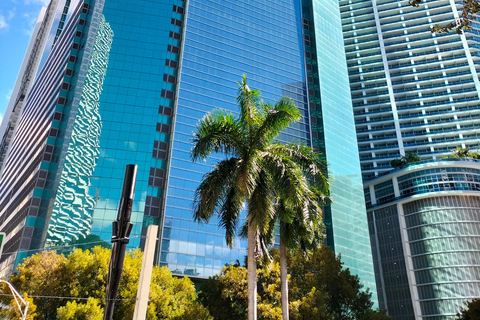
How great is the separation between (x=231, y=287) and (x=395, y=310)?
235 ft

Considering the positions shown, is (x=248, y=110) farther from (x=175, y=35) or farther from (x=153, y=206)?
(x=175, y=35)

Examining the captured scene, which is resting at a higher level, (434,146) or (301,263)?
(434,146)

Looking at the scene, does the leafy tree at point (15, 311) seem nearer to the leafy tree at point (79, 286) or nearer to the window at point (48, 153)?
Result: the leafy tree at point (79, 286)

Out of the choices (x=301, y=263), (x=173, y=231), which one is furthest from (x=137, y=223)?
(x=301, y=263)

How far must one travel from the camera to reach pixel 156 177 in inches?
2625

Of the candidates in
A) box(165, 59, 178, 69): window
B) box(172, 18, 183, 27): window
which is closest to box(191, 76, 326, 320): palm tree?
box(165, 59, 178, 69): window

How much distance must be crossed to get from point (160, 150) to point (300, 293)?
127 ft

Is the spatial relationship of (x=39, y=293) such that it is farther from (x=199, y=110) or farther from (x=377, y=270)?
(x=377, y=270)

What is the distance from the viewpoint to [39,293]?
98.1ft

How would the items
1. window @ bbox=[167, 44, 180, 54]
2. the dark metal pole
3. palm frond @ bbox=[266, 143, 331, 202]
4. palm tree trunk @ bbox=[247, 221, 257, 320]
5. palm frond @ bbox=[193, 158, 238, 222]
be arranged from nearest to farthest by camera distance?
the dark metal pole
palm tree trunk @ bbox=[247, 221, 257, 320]
palm frond @ bbox=[193, 158, 238, 222]
palm frond @ bbox=[266, 143, 331, 202]
window @ bbox=[167, 44, 180, 54]

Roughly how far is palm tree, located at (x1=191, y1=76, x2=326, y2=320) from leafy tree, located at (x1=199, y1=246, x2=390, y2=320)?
32.8 feet

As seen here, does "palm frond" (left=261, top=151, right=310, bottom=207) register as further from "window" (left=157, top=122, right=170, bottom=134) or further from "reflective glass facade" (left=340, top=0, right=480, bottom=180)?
"reflective glass facade" (left=340, top=0, right=480, bottom=180)

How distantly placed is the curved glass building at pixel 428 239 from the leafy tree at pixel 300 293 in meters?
53.9

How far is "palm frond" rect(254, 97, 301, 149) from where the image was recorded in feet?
59.2
